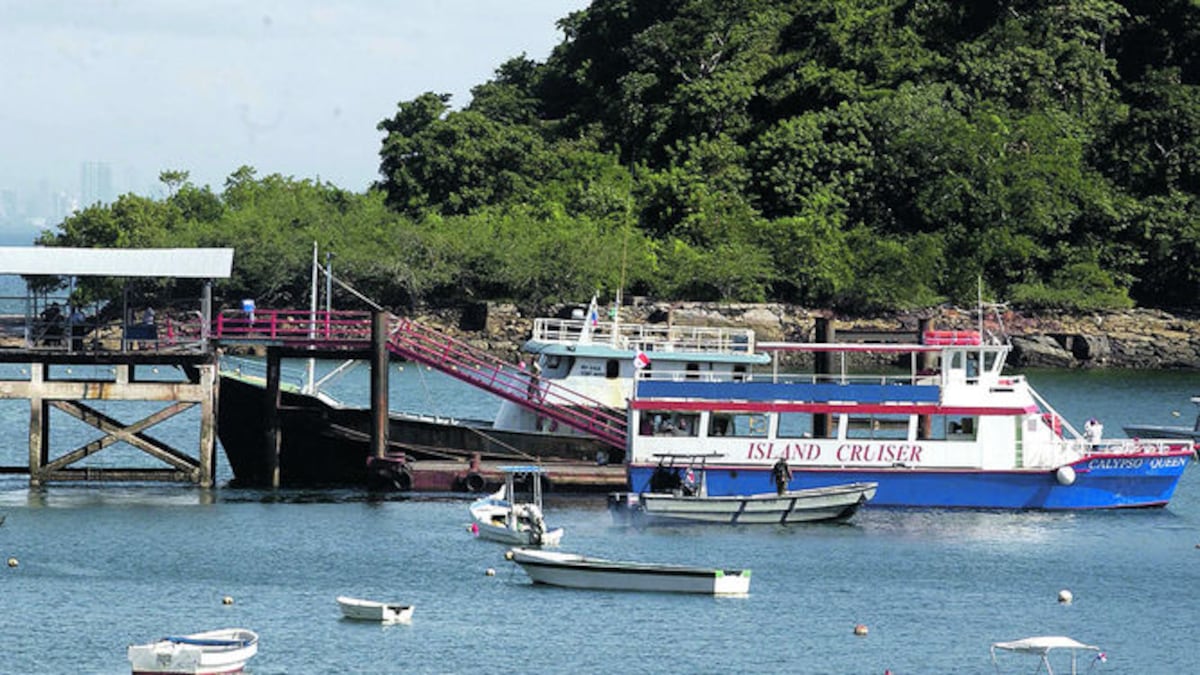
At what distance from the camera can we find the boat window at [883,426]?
225 ft

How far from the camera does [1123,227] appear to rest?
134375 millimetres

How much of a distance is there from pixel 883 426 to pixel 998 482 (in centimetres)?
398

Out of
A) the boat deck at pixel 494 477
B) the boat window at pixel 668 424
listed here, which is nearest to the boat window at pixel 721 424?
the boat window at pixel 668 424

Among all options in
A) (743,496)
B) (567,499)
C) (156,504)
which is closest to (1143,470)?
(743,496)

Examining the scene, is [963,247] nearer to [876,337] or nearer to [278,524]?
[876,337]

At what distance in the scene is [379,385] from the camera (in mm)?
68938

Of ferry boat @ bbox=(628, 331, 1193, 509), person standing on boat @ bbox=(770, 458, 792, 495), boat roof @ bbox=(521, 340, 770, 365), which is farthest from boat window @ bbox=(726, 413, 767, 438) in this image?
person standing on boat @ bbox=(770, 458, 792, 495)

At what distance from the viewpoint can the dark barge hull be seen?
7075cm

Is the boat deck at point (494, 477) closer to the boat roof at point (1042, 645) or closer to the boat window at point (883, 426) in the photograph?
the boat window at point (883, 426)

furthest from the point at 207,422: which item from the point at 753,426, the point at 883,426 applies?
the point at 883,426

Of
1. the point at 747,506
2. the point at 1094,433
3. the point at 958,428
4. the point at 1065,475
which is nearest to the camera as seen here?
the point at 747,506

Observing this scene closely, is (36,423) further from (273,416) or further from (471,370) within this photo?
(471,370)

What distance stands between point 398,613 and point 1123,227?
91.2 meters

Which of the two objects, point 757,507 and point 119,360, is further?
point 119,360
